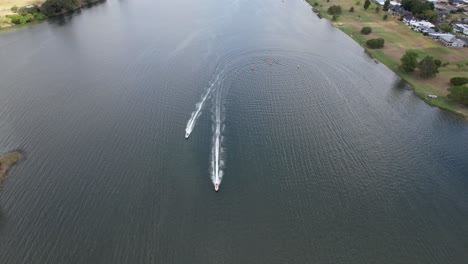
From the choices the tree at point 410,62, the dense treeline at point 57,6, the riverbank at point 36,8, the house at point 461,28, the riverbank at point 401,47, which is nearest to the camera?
the riverbank at point 401,47

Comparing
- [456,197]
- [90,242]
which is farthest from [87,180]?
[456,197]

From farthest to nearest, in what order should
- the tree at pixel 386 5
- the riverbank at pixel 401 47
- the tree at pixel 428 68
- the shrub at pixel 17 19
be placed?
the tree at pixel 386 5 < the shrub at pixel 17 19 < the tree at pixel 428 68 < the riverbank at pixel 401 47

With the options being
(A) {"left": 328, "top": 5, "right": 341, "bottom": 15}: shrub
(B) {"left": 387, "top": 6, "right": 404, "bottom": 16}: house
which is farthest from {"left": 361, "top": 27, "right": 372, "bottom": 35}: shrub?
(B) {"left": 387, "top": 6, "right": 404, "bottom": 16}: house

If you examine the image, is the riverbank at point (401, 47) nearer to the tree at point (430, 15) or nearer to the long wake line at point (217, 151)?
the tree at point (430, 15)

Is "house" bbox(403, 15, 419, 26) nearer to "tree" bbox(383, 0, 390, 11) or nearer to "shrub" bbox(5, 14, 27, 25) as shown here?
"tree" bbox(383, 0, 390, 11)

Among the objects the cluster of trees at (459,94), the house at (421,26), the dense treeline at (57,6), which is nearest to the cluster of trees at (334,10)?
the house at (421,26)

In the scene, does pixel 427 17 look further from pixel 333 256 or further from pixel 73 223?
pixel 73 223
